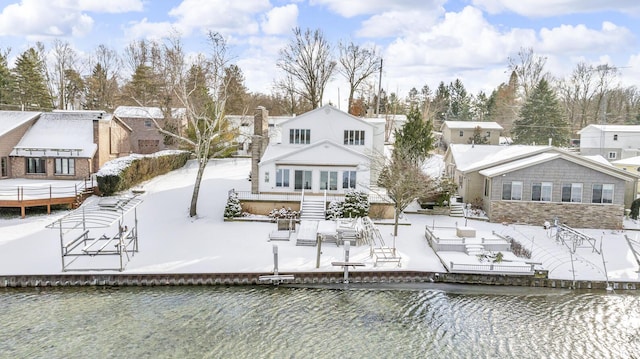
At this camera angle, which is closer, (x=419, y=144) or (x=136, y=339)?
(x=136, y=339)

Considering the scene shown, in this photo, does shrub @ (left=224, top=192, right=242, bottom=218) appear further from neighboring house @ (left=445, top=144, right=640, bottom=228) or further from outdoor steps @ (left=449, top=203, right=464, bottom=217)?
neighboring house @ (left=445, top=144, right=640, bottom=228)

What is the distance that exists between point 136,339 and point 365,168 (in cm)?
1870

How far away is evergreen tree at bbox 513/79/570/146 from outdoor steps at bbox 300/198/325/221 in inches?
1473

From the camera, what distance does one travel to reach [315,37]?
56469mm

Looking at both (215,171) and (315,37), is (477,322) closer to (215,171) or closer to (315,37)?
(215,171)

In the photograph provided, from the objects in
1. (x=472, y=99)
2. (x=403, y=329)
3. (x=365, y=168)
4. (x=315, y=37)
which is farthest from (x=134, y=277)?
(x=472, y=99)

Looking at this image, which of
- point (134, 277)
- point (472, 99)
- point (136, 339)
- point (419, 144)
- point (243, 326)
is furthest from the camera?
point (472, 99)

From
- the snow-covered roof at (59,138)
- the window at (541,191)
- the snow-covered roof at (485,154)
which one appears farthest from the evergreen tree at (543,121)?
the snow-covered roof at (59,138)

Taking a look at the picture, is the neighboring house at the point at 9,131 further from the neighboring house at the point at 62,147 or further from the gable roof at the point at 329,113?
the gable roof at the point at 329,113

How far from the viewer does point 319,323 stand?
16984 mm

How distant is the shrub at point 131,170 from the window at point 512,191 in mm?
24129

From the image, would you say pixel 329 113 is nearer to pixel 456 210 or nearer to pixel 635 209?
pixel 456 210

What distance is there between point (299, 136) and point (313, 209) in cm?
813

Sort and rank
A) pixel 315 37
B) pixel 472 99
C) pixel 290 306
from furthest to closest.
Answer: pixel 472 99
pixel 315 37
pixel 290 306
